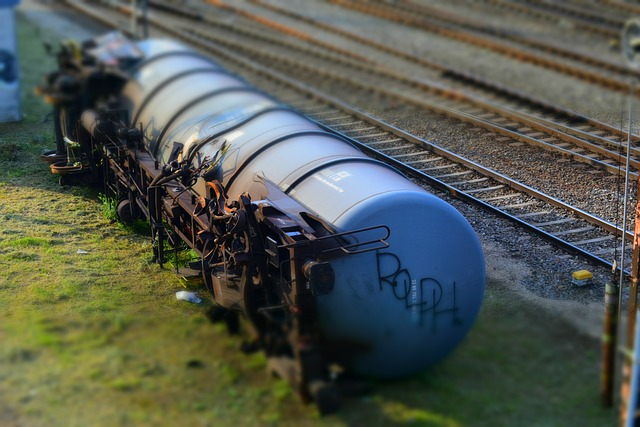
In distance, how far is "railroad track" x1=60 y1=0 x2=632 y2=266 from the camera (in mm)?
12615

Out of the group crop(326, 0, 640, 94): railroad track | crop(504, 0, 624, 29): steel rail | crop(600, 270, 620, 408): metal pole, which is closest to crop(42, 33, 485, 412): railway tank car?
crop(600, 270, 620, 408): metal pole

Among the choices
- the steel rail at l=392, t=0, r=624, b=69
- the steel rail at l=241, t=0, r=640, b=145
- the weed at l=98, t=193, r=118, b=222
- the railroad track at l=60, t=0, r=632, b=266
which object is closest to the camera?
the railroad track at l=60, t=0, r=632, b=266

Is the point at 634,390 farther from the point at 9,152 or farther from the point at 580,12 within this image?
the point at 580,12

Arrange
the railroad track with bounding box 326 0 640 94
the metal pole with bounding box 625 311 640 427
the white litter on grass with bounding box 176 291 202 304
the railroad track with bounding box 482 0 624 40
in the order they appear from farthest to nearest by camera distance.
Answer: the railroad track with bounding box 482 0 624 40 < the railroad track with bounding box 326 0 640 94 < the white litter on grass with bounding box 176 291 202 304 < the metal pole with bounding box 625 311 640 427

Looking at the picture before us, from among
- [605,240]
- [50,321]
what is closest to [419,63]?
[605,240]

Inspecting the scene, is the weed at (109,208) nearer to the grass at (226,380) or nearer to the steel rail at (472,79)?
the grass at (226,380)

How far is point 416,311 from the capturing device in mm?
8180

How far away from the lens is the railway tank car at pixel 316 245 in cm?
798

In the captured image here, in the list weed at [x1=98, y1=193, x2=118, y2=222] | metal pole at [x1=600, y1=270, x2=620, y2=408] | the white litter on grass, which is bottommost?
the white litter on grass

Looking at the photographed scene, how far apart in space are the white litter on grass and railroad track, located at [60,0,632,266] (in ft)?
A: 17.9

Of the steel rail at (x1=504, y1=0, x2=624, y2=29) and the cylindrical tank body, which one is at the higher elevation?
the steel rail at (x1=504, y1=0, x2=624, y2=29)

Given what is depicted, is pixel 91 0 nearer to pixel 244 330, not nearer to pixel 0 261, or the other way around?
pixel 0 261

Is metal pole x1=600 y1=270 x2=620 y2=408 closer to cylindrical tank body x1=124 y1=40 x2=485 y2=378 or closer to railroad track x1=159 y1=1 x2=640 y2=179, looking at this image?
cylindrical tank body x1=124 y1=40 x2=485 y2=378

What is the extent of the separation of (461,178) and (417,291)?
712 centimetres
